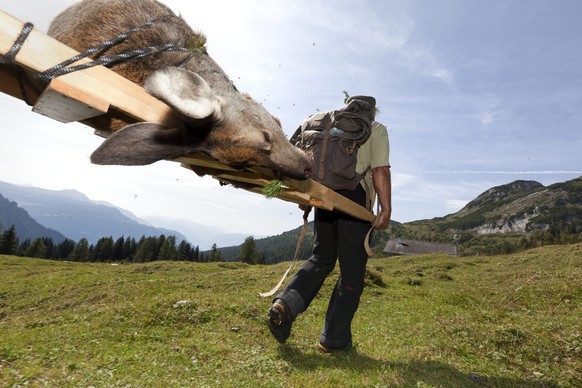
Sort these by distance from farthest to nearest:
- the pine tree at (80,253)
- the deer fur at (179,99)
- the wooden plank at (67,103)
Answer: the pine tree at (80,253) → the deer fur at (179,99) → the wooden plank at (67,103)

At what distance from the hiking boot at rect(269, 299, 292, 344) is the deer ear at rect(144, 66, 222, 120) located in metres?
3.42

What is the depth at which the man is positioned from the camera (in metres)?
5.28

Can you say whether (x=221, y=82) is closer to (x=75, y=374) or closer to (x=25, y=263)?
(x=75, y=374)

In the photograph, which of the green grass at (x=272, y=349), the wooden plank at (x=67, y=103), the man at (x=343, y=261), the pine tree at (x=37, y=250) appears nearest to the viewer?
the wooden plank at (x=67, y=103)

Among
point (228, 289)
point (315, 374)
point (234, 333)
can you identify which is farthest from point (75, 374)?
point (228, 289)

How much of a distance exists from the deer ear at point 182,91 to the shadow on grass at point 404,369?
3961mm

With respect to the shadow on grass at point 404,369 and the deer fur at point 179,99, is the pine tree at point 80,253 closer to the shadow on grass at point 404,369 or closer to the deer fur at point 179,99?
the shadow on grass at point 404,369

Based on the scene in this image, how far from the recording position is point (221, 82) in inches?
139

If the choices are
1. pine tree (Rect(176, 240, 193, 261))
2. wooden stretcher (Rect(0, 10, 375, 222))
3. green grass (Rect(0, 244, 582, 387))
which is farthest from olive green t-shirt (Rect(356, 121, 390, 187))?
Result: pine tree (Rect(176, 240, 193, 261))

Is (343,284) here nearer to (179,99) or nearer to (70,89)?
(179,99)

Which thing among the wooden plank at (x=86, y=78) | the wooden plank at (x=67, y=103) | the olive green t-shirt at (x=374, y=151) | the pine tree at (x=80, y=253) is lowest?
the pine tree at (x=80, y=253)

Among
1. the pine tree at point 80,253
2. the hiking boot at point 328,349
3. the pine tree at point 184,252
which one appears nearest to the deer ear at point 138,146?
the hiking boot at point 328,349

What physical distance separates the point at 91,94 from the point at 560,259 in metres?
35.0

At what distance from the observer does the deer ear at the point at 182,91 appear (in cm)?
248
